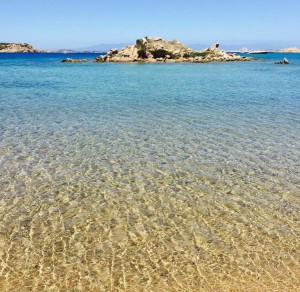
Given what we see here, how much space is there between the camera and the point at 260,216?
11.4 meters

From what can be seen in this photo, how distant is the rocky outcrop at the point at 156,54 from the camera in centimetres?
12469

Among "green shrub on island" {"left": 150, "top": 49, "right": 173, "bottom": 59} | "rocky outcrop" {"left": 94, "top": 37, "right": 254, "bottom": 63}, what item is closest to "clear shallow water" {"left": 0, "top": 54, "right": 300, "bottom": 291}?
"rocky outcrop" {"left": 94, "top": 37, "right": 254, "bottom": 63}

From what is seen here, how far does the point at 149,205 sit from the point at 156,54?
11933 cm

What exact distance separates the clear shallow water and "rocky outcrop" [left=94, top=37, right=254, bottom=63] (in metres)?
104

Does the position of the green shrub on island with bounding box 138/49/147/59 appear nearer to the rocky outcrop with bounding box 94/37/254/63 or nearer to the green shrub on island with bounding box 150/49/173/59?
the rocky outcrop with bounding box 94/37/254/63

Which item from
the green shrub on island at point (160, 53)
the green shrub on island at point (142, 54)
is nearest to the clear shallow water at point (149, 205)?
the green shrub on island at point (142, 54)

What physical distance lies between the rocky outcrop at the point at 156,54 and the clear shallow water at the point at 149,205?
104m

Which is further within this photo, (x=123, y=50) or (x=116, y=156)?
(x=123, y=50)

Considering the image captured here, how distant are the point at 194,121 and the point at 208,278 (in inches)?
694

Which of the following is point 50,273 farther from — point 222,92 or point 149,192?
point 222,92

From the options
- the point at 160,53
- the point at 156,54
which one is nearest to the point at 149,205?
the point at 156,54

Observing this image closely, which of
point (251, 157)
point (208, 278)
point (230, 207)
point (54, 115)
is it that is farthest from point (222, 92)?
point (208, 278)

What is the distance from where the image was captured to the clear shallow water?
8.54m

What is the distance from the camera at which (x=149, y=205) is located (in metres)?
12.1
